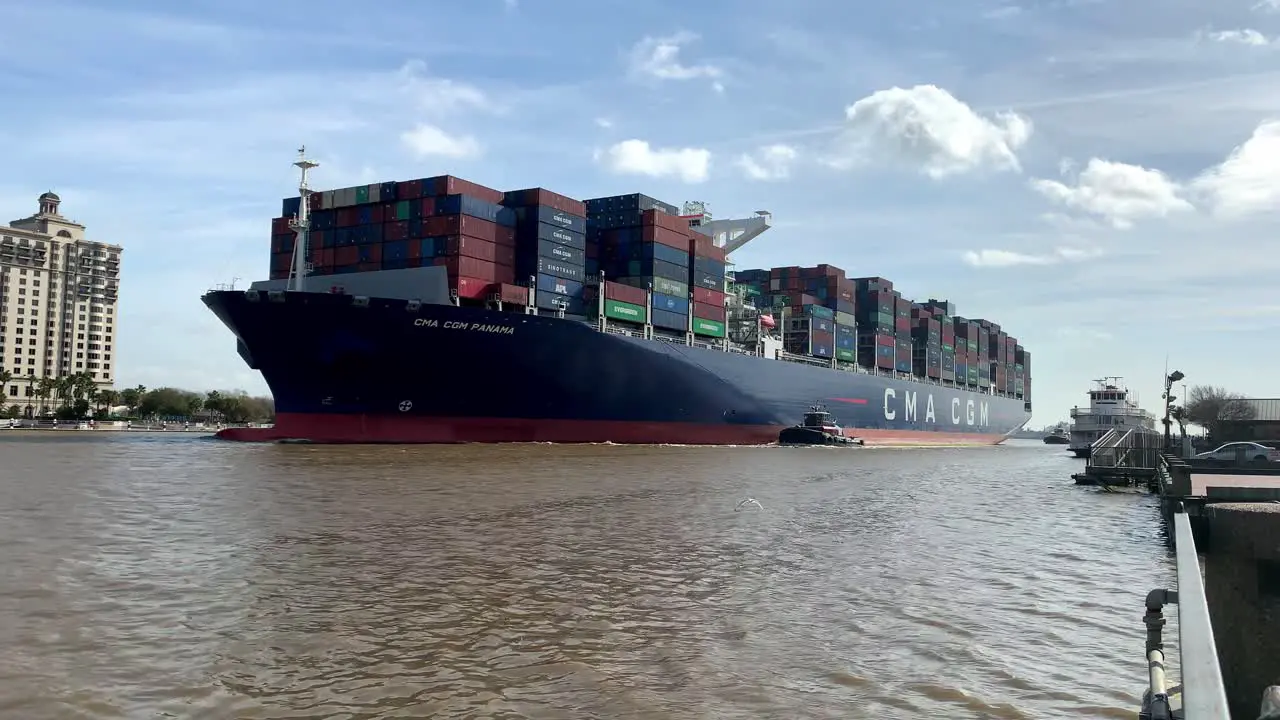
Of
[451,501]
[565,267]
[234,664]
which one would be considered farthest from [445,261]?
[234,664]

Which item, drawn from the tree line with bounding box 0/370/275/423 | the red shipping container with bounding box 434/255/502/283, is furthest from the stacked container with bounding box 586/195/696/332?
the tree line with bounding box 0/370/275/423

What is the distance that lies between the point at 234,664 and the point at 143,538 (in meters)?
7.03

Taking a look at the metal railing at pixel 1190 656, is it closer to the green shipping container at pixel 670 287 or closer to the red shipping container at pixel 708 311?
the green shipping container at pixel 670 287

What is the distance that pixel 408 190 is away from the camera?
40.1 metres

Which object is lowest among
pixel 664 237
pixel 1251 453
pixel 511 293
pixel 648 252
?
pixel 1251 453

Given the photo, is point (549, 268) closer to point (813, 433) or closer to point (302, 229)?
point (302, 229)

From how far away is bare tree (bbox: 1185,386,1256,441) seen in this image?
1861 inches

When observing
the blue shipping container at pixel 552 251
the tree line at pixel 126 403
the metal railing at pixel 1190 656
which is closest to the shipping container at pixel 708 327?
the blue shipping container at pixel 552 251

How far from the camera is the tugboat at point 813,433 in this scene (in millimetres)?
53375

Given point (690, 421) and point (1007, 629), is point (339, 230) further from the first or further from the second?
point (1007, 629)

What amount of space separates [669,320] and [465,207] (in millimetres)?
13872

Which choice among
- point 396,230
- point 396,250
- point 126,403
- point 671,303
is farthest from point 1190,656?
point 126,403

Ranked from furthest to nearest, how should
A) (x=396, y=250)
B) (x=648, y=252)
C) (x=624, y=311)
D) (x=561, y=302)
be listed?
(x=648, y=252) < (x=624, y=311) < (x=561, y=302) < (x=396, y=250)

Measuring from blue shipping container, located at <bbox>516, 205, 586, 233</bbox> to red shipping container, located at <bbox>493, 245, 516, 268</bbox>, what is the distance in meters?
1.70
